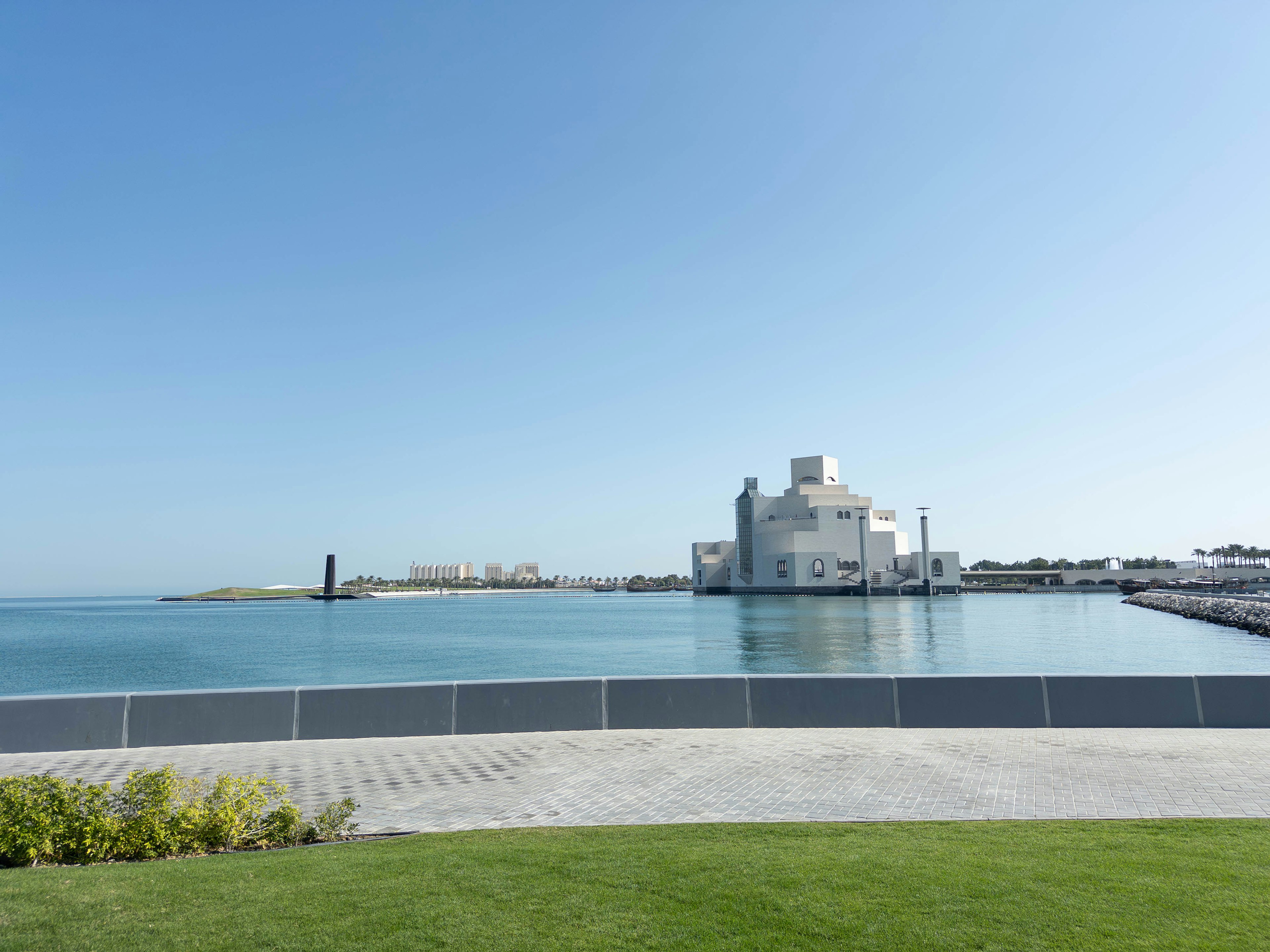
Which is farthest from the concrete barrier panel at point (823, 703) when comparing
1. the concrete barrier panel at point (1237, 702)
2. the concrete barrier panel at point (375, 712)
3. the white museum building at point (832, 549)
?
the white museum building at point (832, 549)

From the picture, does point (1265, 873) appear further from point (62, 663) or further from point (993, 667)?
point (62, 663)

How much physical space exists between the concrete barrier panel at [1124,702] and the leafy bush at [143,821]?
10882 millimetres

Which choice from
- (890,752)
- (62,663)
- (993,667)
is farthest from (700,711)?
(62,663)

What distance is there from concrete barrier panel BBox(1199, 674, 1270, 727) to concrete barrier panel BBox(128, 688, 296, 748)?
14.3 metres

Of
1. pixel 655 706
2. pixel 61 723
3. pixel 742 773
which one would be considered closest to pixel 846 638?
pixel 655 706

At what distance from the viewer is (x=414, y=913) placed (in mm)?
5113

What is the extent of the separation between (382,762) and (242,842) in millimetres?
3890

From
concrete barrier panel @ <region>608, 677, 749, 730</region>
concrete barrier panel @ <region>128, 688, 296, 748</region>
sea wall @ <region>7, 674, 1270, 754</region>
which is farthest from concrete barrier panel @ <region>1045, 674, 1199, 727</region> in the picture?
concrete barrier panel @ <region>128, 688, 296, 748</region>

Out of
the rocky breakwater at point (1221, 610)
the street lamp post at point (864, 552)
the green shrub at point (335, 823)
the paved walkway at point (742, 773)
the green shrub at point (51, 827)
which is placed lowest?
the rocky breakwater at point (1221, 610)

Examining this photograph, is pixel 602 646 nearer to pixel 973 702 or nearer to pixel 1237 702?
pixel 973 702

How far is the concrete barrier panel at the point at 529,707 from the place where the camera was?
1321cm

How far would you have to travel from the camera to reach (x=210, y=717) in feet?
41.4

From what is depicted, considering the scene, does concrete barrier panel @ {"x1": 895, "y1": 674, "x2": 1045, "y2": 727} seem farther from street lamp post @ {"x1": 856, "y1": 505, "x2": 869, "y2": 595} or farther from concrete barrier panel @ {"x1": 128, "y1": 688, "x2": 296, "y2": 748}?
street lamp post @ {"x1": 856, "y1": 505, "x2": 869, "y2": 595}

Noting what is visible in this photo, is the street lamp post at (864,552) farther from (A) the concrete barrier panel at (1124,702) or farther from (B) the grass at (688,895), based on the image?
(B) the grass at (688,895)
